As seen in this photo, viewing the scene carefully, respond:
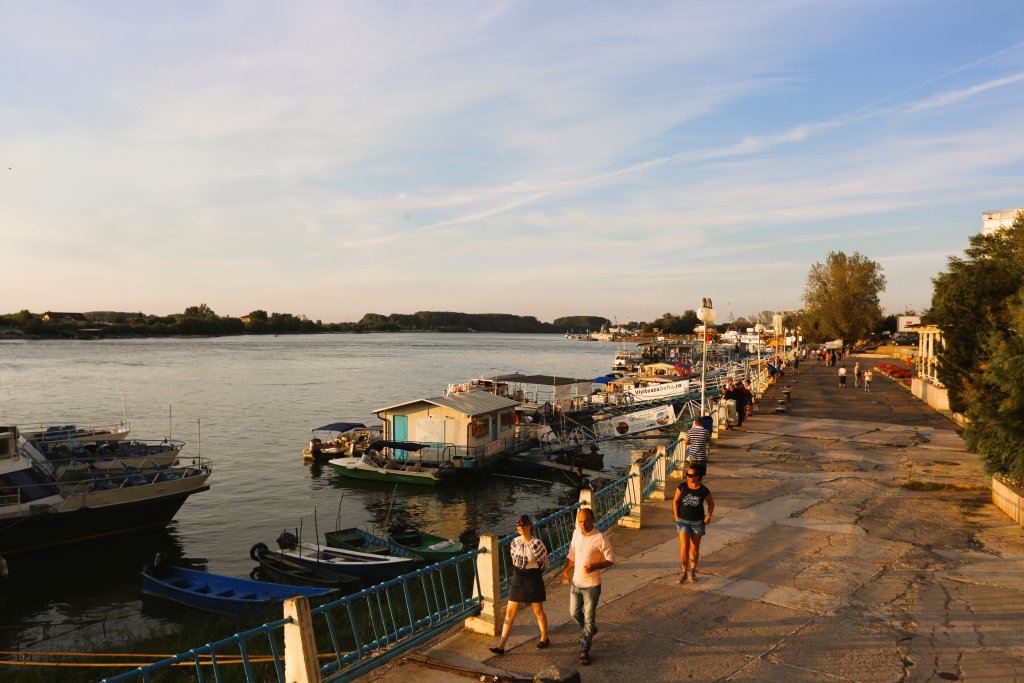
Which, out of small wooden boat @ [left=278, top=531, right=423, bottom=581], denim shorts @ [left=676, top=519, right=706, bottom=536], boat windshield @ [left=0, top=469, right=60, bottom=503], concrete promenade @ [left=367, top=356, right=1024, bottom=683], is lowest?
small wooden boat @ [left=278, top=531, right=423, bottom=581]

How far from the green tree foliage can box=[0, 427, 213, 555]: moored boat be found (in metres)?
26.7

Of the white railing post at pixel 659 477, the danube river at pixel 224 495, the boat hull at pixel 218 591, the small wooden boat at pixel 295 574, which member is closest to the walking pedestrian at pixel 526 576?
the white railing post at pixel 659 477

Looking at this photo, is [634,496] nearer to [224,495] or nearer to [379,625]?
[379,625]

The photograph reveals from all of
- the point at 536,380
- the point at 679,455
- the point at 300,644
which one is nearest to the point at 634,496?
the point at 679,455

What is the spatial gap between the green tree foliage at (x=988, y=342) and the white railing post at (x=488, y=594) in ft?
37.7

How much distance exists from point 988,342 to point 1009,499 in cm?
440

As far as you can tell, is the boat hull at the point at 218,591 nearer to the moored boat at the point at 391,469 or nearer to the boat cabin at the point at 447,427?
the moored boat at the point at 391,469

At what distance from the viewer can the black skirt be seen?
7.88 meters

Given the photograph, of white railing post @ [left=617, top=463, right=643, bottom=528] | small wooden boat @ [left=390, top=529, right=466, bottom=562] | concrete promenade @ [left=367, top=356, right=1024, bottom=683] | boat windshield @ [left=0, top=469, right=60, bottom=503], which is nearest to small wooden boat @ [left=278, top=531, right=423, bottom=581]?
small wooden boat @ [left=390, top=529, right=466, bottom=562]

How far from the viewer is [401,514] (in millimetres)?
30391

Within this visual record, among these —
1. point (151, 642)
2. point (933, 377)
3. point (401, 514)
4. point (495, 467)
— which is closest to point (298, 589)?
point (151, 642)

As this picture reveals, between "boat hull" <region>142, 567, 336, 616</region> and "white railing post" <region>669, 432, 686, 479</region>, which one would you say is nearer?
"boat hull" <region>142, 567, 336, 616</region>

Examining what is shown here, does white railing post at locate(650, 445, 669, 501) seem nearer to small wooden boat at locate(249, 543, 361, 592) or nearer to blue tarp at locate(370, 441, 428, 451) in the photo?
small wooden boat at locate(249, 543, 361, 592)

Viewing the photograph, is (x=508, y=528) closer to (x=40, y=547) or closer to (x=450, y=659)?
(x=40, y=547)
